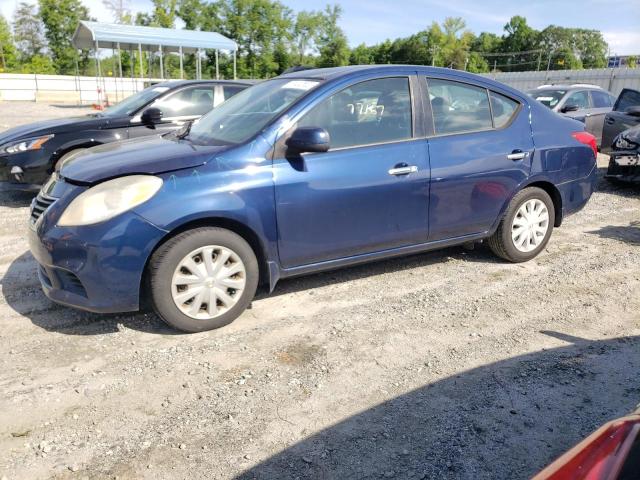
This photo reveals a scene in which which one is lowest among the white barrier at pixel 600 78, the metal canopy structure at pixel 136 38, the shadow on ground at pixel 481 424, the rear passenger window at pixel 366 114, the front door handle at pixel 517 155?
the shadow on ground at pixel 481 424

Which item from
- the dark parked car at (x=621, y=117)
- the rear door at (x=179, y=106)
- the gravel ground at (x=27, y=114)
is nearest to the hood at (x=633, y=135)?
the dark parked car at (x=621, y=117)

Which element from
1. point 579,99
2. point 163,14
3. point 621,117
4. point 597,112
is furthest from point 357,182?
point 163,14

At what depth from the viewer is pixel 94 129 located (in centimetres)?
681

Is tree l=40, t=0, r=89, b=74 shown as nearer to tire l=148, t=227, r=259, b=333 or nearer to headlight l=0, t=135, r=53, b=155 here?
headlight l=0, t=135, r=53, b=155

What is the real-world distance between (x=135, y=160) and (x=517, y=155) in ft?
10.3

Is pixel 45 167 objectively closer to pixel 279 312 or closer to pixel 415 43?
pixel 279 312

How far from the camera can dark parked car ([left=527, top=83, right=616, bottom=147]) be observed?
1099cm

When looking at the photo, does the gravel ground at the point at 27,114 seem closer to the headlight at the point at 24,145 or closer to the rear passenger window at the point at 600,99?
the headlight at the point at 24,145

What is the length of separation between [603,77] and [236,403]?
1114 inches

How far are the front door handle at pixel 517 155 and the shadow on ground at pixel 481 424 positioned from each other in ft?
6.18

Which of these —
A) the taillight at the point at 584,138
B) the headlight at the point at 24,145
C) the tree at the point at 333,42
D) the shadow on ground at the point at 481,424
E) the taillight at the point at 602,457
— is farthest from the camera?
the tree at the point at 333,42

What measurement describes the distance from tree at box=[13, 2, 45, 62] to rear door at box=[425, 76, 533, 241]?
218 feet

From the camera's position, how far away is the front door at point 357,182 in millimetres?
3730

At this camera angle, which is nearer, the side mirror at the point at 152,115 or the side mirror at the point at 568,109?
the side mirror at the point at 152,115
